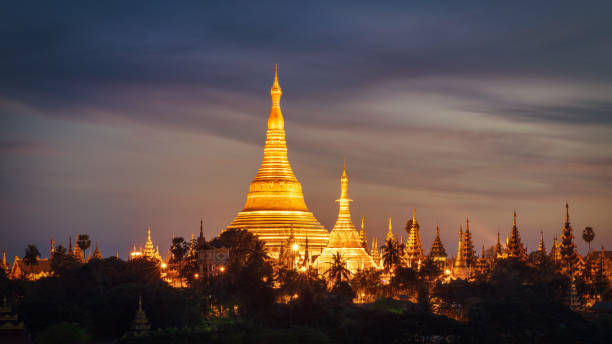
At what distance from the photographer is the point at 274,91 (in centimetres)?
19638

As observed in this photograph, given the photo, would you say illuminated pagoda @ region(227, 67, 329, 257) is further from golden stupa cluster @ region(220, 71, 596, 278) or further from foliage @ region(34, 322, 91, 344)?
foliage @ region(34, 322, 91, 344)

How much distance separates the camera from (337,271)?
512ft

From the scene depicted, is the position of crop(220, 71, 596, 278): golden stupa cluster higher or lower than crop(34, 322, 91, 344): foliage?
higher

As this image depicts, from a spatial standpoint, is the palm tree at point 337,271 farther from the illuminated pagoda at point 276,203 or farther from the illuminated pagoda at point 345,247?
the illuminated pagoda at point 276,203

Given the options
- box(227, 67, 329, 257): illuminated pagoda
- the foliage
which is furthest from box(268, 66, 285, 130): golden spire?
the foliage

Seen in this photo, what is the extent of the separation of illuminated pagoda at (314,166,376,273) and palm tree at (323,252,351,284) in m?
3.96

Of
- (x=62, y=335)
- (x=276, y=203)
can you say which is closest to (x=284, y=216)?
(x=276, y=203)

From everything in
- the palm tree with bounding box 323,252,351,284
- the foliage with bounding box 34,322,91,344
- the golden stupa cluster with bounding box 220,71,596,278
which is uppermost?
the golden stupa cluster with bounding box 220,71,596,278

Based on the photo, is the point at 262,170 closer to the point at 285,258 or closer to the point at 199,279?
the point at 285,258

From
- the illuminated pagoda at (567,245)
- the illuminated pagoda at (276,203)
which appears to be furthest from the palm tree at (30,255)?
the illuminated pagoda at (567,245)

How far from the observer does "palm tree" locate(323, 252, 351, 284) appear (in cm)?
15488

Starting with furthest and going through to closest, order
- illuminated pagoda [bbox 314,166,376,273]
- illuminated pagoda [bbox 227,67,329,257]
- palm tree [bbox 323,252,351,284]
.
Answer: illuminated pagoda [bbox 227,67,329,257]
illuminated pagoda [bbox 314,166,376,273]
palm tree [bbox 323,252,351,284]

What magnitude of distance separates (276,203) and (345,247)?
2391 cm

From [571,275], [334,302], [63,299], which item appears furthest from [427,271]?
[63,299]
